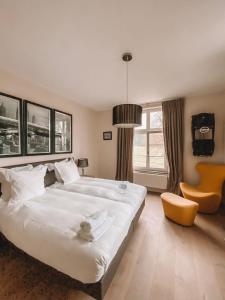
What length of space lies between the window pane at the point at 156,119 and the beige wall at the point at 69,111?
1836mm

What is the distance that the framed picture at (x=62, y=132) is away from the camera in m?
3.29

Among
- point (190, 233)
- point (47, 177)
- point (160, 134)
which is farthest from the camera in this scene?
point (160, 134)

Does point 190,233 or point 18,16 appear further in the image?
point 190,233

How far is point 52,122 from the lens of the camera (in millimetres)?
3168

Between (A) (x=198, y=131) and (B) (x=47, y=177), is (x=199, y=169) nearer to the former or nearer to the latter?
(A) (x=198, y=131)

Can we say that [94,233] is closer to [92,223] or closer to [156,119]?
[92,223]

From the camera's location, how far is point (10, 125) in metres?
2.41

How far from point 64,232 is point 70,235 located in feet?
0.23

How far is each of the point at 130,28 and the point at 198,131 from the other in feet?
9.08

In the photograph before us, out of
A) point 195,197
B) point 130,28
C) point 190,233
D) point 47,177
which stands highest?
point 130,28

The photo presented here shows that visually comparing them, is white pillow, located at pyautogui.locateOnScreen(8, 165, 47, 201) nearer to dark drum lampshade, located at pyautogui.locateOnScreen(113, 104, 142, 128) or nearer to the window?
dark drum lampshade, located at pyautogui.locateOnScreen(113, 104, 142, 128)

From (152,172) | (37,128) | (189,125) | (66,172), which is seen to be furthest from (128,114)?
(152,172)

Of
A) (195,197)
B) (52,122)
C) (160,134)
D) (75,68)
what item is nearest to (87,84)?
(75,68)

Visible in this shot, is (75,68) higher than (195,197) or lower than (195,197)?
higher
